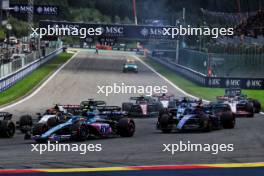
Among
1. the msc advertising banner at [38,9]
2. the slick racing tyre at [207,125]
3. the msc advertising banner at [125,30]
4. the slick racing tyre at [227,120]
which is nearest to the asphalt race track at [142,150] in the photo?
the slick racing tyre at [207,125]

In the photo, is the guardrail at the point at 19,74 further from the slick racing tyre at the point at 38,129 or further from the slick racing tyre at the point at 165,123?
the slick racing tyre at the point at 38,129

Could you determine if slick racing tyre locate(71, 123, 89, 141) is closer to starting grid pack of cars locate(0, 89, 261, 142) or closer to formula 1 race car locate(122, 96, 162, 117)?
starting grid pack of cars locate(0, 89, 261, 142)

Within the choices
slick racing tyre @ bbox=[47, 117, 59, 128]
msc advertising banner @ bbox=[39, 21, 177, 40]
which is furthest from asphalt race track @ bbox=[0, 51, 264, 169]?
msc advertising banner @ bbox=[39, 21, 177, 40]

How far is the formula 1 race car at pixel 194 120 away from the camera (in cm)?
2077

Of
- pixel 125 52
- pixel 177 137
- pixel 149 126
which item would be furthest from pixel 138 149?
pixel 125 52

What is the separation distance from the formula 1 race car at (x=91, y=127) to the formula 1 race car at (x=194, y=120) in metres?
1.46

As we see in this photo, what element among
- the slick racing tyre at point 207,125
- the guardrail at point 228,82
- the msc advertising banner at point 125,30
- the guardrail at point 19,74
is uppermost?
the msc advertising banner at point 125,30

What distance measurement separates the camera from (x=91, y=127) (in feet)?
61.7

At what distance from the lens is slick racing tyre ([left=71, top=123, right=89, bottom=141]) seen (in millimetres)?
17797

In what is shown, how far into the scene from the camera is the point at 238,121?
25.2 meters

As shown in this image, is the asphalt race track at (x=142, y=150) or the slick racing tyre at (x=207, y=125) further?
the slick racing tyre at (x=207, y=125)

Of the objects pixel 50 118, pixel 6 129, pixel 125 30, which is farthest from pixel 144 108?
pixel 125 30

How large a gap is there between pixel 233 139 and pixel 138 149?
3.62m

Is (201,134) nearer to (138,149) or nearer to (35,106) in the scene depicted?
(138,149)
